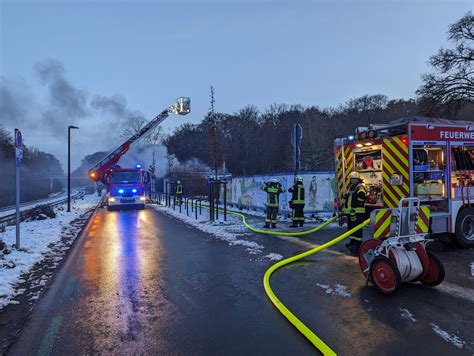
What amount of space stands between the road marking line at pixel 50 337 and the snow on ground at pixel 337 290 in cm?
354

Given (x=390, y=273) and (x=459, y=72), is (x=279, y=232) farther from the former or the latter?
(x=459, y=72)

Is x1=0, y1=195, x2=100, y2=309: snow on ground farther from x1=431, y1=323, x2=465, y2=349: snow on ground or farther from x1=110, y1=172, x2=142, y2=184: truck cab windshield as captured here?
x1=110, y1=172, x2=142, y2=184: truck cab windshield

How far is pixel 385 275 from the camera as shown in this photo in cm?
546

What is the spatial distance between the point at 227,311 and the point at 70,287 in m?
2.76

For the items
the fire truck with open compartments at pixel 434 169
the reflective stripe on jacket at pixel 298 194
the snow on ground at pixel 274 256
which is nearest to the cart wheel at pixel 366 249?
the snow on ground at pixel 274 256

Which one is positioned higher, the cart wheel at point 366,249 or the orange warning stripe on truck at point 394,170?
the orange warning stripe on truck at point 394,170

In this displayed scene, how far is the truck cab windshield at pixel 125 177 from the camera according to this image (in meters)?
23.8

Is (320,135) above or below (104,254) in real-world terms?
above

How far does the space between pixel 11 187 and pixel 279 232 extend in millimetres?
53653

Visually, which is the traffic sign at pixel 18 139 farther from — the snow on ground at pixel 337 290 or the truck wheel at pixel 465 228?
the truck wheel at pixel 465 228

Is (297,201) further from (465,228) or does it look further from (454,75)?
(454,75)

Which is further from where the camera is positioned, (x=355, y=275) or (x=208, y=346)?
(x=355, y=275)

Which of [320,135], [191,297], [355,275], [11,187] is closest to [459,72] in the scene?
[320,135]

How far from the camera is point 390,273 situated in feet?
17.6
